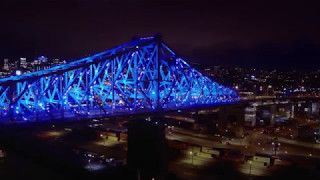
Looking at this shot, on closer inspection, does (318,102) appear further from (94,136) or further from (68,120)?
(68,120)

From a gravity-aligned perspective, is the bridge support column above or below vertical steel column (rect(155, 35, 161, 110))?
below

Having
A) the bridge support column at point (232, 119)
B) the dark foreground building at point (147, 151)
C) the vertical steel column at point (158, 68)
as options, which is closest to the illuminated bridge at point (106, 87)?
the vertical steel column at point (158, 68)

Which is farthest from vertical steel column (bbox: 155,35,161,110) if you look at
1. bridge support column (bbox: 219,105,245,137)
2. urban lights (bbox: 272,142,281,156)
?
bridge support column (bbox: 219,105,245,137)

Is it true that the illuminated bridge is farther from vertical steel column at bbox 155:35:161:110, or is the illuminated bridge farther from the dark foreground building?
the dark foreground building

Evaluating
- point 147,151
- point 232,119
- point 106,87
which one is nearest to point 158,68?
point 106,87

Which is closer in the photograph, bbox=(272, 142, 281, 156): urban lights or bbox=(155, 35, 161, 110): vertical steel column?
bbox=(155, 35, 161, 110): vertical steel column

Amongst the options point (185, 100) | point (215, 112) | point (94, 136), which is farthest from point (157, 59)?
point (215, 112)

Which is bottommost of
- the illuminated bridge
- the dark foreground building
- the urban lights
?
the urban lights

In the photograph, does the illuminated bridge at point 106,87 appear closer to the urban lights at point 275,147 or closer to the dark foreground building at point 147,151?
the dark foreground building at point 147,151

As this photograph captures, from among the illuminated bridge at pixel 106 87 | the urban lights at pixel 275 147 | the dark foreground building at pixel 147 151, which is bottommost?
the urban lights at pixel 275 147

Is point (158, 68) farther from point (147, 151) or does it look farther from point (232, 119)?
point (232, 119)
